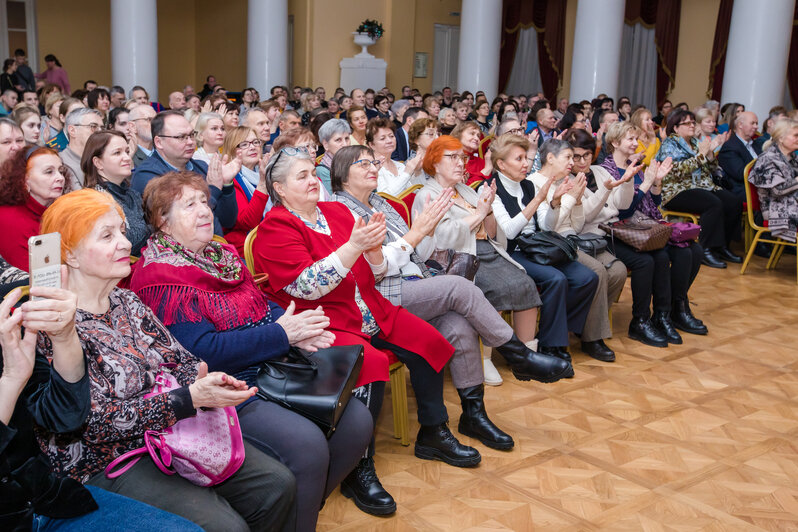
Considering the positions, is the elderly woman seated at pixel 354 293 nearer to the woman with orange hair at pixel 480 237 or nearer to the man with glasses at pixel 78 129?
the woman with orange hair at pixel 480 237

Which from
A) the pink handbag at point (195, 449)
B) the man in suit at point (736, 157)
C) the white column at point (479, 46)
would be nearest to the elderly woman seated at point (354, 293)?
the pink handbag at point (195, 449)

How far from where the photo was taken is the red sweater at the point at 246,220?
12.6ft

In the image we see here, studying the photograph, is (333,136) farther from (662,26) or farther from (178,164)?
(662,26)

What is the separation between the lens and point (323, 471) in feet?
7.49

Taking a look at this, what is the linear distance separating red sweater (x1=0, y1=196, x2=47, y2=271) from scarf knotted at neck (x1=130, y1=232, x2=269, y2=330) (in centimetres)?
70

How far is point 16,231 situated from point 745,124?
6.69 meters

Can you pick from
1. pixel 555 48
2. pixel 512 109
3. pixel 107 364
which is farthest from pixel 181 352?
pixel 555 48

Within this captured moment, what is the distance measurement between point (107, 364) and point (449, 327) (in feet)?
5.65

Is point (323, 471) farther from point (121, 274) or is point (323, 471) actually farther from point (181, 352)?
point (121, 274)

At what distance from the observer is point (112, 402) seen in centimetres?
190

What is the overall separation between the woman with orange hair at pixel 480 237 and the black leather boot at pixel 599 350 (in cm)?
45

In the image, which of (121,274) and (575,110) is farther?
(575,110)

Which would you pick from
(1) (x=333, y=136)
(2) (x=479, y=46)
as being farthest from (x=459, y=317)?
(2) (x=479, y=46)

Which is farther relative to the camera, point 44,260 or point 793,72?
point 793,72
